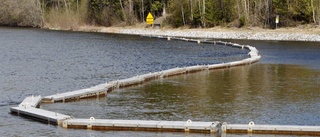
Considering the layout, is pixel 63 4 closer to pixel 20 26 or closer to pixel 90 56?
pixel 20 26

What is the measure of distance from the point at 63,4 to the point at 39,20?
7034mm

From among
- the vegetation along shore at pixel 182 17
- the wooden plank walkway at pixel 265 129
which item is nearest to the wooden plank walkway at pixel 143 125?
the wooden plank walkway at pixel 265 129

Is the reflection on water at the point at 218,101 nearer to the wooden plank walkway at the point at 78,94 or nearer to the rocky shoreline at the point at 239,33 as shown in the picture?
the wooden plank walkway at the point at 78,94

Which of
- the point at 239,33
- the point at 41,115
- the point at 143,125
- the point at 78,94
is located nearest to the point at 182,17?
the point at 239,33

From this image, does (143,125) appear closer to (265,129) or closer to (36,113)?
(265,129)

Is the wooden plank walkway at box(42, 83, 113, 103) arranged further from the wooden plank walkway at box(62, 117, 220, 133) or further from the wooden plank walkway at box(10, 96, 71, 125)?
the wooden plank walkway at box(62, 117, 220, 133)

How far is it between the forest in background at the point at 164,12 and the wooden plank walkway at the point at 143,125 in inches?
3029

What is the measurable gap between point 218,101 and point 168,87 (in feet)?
21.3

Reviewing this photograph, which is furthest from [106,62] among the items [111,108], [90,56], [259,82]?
[111,108]

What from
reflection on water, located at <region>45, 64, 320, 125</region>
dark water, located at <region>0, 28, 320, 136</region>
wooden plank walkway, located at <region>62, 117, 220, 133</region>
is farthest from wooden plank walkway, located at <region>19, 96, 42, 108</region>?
wooden plank walkway, located at <region>62, 117, 220, 133</region>

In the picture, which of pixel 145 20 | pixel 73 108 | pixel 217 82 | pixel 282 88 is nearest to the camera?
pixel 73 108

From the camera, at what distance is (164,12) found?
129 metres

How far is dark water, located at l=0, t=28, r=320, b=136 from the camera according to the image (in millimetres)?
30094

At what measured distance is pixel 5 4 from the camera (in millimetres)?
151375
